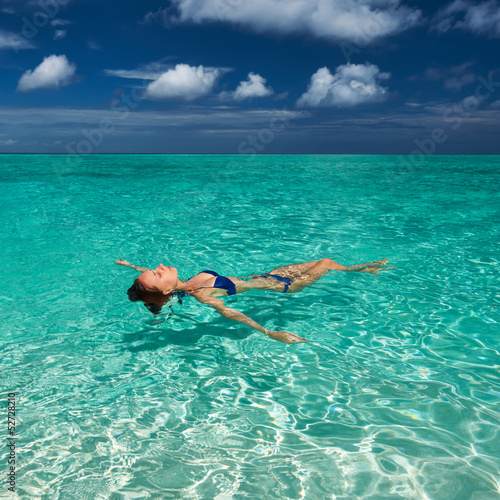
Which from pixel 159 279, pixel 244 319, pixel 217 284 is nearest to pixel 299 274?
pixel 217 284

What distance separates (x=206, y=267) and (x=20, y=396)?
13.4 ft

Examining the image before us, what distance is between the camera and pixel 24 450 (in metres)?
2.88

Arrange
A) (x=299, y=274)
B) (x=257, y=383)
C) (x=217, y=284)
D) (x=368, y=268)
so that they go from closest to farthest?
(x=257, y=383), (x=217, y=284), (x=299, y=274), (x=368, y=268)

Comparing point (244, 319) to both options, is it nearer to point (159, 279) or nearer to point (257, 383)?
point (257, 383)

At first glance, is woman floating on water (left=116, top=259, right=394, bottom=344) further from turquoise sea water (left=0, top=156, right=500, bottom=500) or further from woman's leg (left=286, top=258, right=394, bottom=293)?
turquoise sea water (left=0, top=156, right=500, bottom=500)

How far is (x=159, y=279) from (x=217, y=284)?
0.84 meters

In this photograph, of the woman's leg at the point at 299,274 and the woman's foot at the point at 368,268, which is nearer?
the woman's leg at the point at 299,274

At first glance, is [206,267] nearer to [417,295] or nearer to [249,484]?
[417,295]

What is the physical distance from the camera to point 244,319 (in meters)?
4.19

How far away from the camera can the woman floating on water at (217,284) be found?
488 centimetres

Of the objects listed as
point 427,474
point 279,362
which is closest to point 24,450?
point 279,362
